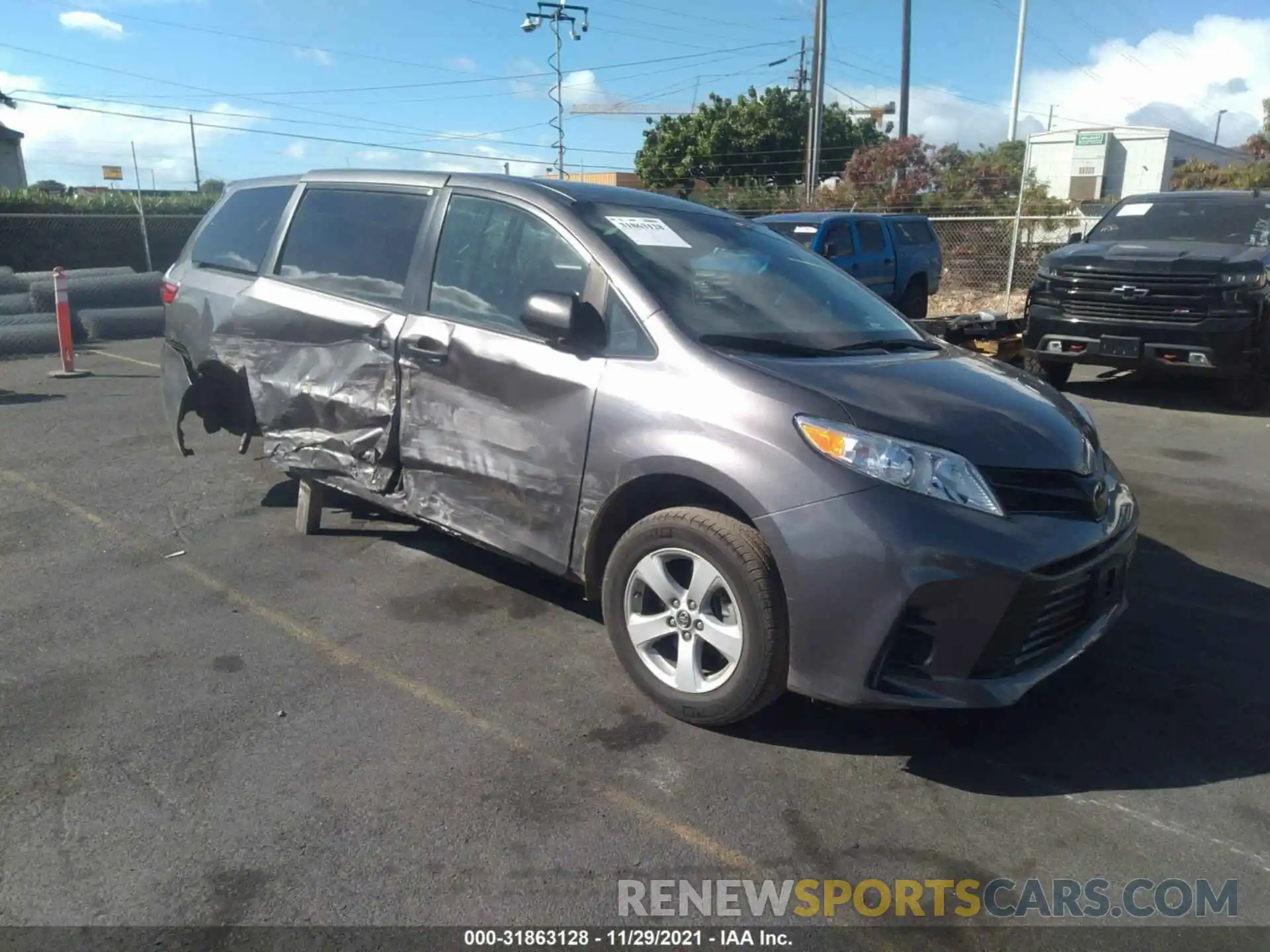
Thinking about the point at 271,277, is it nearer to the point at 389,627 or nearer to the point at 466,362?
the point at 466,362

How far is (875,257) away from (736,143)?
93.9 ft

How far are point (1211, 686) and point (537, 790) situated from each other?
263 centimetres

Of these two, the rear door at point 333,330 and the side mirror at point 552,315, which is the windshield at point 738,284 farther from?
the rear door at point 333,330

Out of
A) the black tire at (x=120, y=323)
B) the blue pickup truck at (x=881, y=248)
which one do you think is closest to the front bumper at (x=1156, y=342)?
the blue pickup truck at (x=881, y=248)

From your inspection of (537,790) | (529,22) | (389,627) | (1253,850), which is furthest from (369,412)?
(529,22)

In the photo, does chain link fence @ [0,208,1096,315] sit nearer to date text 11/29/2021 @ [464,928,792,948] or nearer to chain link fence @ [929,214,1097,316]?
chain link fence @ [929,214,1097,316]

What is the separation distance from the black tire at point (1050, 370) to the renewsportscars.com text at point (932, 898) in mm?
7643

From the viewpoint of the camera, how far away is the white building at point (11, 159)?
1731 inches

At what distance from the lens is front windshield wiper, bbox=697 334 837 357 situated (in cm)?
343

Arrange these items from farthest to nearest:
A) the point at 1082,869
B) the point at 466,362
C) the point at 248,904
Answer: the point at 466,362 → the point at 1082,869 → the point at 248,904

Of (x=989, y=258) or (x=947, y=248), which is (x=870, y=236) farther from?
(x=947, y=248)

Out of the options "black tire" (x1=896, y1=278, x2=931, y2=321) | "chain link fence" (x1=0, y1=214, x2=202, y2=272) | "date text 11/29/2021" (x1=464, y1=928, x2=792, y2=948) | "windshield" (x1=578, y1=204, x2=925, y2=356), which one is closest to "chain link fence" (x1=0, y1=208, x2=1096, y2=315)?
"chain link fence" (x1=0, y1=214, x2=202, y2=272)

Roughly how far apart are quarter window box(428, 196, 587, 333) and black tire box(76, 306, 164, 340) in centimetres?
942

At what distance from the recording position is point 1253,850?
9.02 ft
